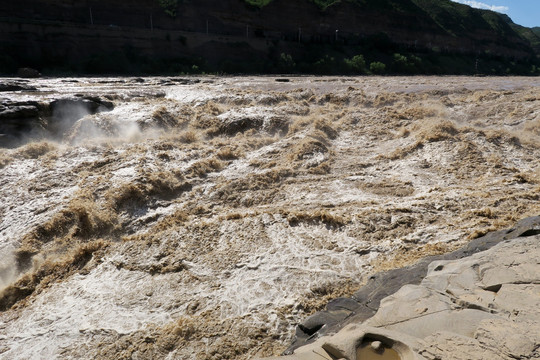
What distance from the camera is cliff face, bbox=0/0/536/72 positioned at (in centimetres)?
2327

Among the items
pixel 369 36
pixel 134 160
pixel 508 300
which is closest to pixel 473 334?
pixel 508 300

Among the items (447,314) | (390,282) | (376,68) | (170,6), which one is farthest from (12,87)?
(376,68)

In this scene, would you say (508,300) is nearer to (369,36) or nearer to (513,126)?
(513,126)

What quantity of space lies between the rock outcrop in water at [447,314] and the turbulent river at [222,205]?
66 cm

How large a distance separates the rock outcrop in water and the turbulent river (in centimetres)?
66

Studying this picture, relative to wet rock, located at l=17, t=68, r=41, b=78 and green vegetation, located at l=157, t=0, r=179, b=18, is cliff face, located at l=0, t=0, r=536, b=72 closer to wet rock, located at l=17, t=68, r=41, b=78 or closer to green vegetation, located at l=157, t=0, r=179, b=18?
green vegetation, located at l=157, t=0, r=179, b=18

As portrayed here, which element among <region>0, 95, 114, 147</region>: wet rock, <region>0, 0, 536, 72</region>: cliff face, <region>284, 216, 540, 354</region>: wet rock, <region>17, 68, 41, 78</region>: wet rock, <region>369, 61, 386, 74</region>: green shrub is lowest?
<region>284, 216, 540, 354</region>: wet rock

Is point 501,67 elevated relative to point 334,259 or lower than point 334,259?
elevated

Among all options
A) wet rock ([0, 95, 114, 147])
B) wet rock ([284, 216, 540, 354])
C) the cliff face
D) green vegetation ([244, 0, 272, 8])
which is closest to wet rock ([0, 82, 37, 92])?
wet rock ([0, 95, 114, 147])

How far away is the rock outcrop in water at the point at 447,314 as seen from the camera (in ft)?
9.36

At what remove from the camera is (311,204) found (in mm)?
6793

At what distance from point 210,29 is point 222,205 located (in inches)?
1062

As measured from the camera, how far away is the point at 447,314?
10.6 ft

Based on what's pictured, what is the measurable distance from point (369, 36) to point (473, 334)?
36.9 m
